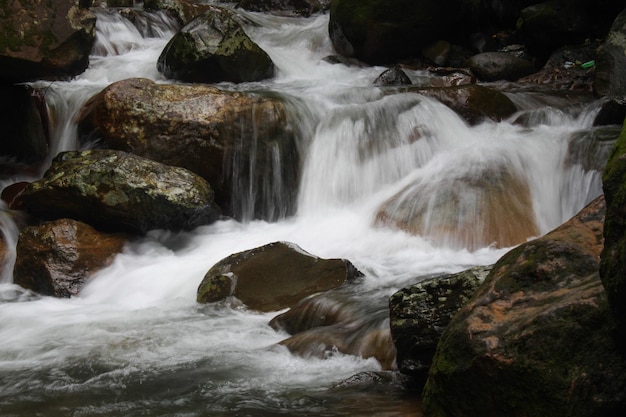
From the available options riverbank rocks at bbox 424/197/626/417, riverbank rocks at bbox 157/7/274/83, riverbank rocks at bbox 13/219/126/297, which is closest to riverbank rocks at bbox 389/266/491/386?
riverbank rocks at bbox 424/197/626/417

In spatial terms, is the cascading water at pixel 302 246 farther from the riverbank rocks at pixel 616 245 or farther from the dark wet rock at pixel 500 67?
the dark wet rock at pixel 500 67

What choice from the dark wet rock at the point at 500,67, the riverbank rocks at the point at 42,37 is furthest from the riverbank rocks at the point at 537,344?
the dark wet rock at the point at 500,67

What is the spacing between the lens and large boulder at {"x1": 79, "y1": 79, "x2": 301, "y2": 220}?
8516mm

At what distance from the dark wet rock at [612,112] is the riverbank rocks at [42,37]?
675 cm

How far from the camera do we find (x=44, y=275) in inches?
278

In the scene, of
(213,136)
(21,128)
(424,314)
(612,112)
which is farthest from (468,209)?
(21,128)

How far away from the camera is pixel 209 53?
1067 centimetres

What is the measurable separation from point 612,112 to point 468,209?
290 cm

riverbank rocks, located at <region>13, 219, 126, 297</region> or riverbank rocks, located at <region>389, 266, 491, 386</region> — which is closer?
riverbank rocks, located at <region>389, 266, 491, 386</region>

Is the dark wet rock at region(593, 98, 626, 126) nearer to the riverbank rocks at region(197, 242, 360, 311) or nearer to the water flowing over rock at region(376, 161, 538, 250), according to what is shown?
the water flowing over rock at region(376, 161, 538, 250)

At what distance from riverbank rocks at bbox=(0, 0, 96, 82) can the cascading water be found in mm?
993

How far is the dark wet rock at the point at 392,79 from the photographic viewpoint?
11.6 metres

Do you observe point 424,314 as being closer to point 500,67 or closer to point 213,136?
point 213,136

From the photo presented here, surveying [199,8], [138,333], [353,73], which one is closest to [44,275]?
[138,333]
